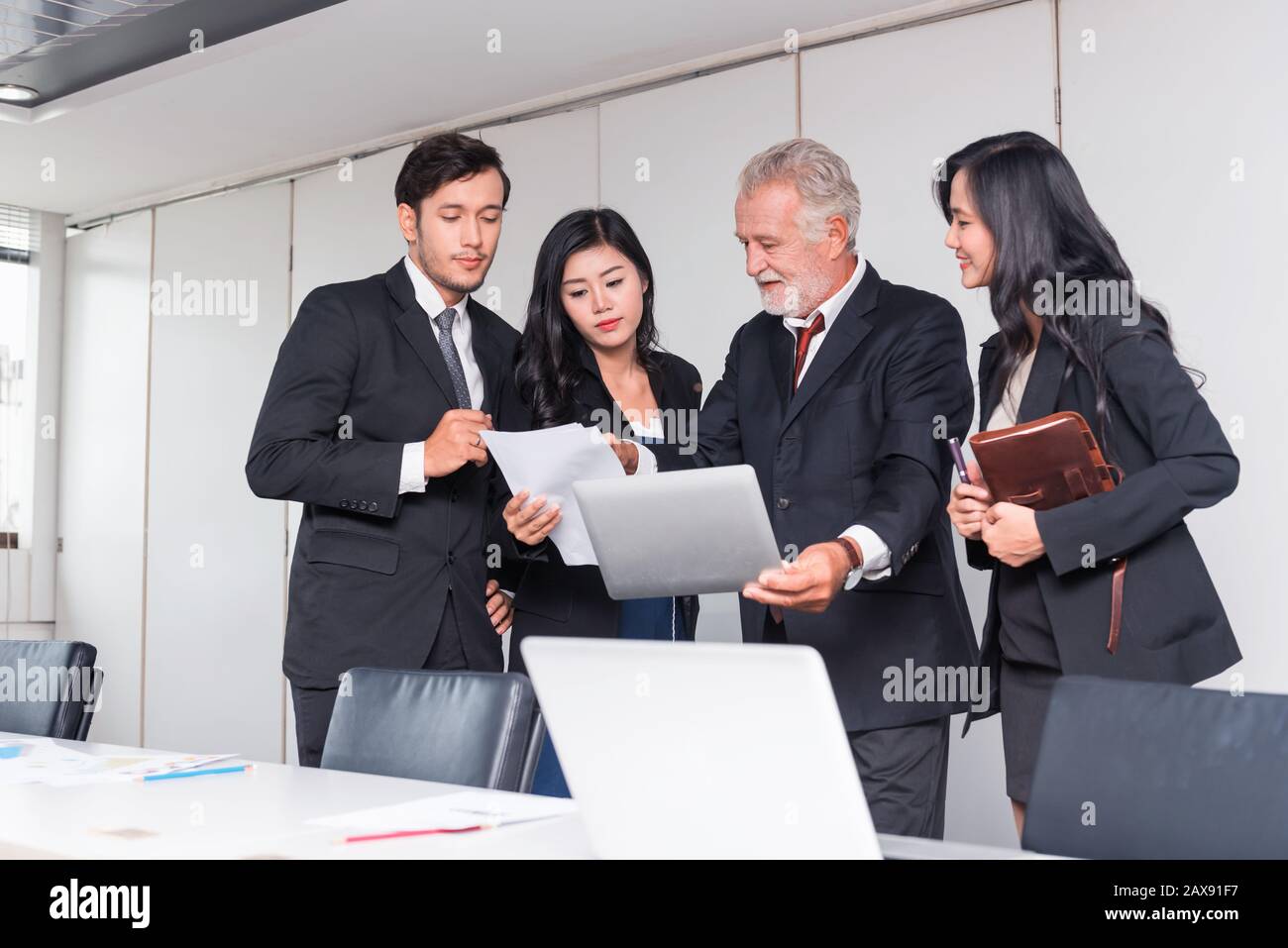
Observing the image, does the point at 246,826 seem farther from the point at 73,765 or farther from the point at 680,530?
the point at 680,530

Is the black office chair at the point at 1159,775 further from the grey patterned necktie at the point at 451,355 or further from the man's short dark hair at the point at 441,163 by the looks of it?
the man's short dark hair at the point at 441,163

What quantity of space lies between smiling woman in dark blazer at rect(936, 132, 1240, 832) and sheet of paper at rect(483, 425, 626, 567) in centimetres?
75

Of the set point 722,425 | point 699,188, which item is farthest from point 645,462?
point 699,188

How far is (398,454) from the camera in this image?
3041mm

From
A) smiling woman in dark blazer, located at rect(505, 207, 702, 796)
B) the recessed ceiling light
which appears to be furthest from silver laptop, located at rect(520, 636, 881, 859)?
the recessed ceiling light

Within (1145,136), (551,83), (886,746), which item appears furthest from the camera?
(551,83)

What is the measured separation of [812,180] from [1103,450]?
82 centimetres

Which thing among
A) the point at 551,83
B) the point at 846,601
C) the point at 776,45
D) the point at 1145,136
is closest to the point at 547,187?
the point at 551,83

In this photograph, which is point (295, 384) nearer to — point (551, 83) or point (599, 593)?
point (599, 593)

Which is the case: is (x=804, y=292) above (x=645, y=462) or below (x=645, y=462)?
above

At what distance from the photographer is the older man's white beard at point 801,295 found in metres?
2.77

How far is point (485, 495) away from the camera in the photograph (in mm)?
3324

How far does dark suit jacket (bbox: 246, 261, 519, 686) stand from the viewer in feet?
10.1

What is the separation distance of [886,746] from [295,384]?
161 centimetres
